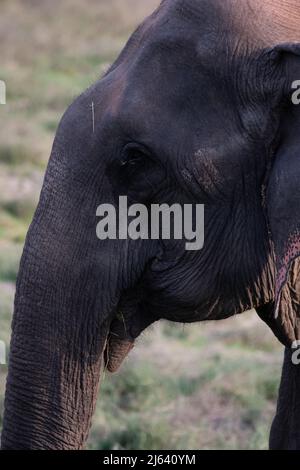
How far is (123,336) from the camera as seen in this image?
3.25 meters

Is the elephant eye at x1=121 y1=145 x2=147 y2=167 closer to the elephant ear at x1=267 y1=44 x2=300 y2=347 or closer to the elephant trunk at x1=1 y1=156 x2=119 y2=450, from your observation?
the elephant trunk at x1=1 y1=156 x2=119 y2=450

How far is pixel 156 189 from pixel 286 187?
0.39 meters

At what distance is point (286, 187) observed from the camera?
9.56ft

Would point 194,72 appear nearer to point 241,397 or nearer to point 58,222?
point 58,222

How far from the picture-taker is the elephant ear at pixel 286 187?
2.90 m

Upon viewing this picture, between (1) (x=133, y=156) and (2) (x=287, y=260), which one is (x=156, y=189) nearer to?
(1) (x=133, y=156)

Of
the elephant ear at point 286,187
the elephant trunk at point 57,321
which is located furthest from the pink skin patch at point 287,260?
the elephant trunk at point 57,321

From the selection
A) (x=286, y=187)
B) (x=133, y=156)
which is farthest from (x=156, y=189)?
(x=286, y=187)

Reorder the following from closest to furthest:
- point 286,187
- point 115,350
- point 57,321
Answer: point 286,187 < point 57,321 < point 115,350

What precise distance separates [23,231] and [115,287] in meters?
5.63

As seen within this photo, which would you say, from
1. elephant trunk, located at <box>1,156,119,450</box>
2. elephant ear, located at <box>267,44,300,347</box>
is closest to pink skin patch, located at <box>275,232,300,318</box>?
elephant ear, located at <box>267,44,300,347</box>

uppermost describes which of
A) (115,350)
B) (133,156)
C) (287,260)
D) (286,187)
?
(133,156)

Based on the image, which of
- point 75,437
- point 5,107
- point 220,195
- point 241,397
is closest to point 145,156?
point 220,195

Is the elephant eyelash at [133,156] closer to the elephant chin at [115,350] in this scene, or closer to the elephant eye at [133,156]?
the elephant eye at [133,156]
